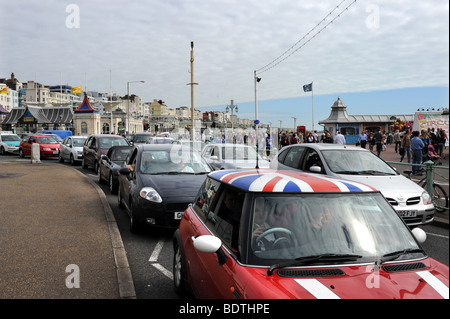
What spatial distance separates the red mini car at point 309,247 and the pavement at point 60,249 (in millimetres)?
1582

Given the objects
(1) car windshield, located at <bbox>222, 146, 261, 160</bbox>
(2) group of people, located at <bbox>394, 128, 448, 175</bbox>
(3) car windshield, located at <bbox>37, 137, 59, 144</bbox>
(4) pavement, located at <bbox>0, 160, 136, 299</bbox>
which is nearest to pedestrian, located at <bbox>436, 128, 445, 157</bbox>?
(2) group of people, located at <bbox>394, 128, 448, 175</bbox>

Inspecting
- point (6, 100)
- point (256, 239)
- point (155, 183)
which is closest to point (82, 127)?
point (155, 183)

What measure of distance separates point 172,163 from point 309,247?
563 cm

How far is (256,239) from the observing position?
2771 mm

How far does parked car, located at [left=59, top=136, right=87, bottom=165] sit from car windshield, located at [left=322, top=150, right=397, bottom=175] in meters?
15.6

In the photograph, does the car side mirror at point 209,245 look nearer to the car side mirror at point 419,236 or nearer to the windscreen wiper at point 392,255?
the windscreen wiper at point 392,255

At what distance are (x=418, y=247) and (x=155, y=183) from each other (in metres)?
4.88

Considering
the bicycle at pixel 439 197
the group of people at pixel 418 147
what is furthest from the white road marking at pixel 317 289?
the group of people at pixel 418 147

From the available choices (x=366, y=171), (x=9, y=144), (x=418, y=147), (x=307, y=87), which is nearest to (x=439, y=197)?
(x=366, y=171)

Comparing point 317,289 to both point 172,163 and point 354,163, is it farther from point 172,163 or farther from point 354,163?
point 354,163

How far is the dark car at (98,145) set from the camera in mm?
16031

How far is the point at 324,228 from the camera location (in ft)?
9.21

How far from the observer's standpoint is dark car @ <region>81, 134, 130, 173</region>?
52.6 feet
